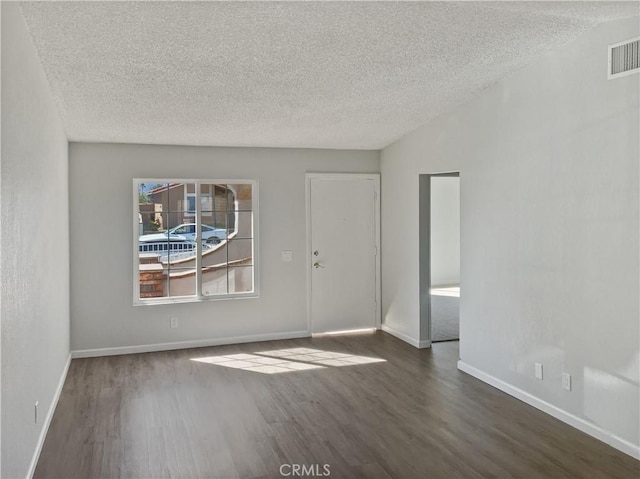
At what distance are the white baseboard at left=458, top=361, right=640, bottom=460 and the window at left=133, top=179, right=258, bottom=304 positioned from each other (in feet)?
9.23

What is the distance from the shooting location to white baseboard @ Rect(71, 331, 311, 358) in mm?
5645

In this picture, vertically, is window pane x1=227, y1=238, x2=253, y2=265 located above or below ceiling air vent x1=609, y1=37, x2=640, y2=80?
below

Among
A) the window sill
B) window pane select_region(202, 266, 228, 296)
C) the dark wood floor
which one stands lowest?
the dark wood floor

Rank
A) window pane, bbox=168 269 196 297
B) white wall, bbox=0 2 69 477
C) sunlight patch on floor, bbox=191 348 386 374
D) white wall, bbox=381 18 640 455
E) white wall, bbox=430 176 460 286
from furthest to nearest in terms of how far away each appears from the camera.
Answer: white wall, bbox=430 176 460 286
window pane, bbox=168 269 196 297
sunlight patch on floor, bbox=191 348 386 374
white wall, bbox=381 18 640 455
white wall, bbox=0 2 69 477

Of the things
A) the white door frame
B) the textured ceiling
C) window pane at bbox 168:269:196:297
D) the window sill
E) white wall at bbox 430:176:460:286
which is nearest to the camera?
the textured ceiling

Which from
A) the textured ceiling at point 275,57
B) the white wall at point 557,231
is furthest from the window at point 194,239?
the white wall at point 557,231

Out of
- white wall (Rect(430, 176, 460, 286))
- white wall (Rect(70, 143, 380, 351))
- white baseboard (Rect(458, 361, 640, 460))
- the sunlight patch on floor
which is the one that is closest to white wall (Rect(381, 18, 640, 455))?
white baseboard (Rect(458, 361, 640, 460))

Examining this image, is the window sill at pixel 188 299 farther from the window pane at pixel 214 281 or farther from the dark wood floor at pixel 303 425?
the dark wood floor at pixel 303 425

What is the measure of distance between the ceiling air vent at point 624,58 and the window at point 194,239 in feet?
12.9

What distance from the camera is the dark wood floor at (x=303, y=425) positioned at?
10.3ft

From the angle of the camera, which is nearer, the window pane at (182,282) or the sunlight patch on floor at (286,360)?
the sunlight patch on floor at (286,360)

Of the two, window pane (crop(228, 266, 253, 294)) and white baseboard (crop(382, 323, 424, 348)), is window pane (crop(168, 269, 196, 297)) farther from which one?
white baseboard (crop(382, 323, 424, 348))

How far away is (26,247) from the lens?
115 inches

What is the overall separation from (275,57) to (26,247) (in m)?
2.03
